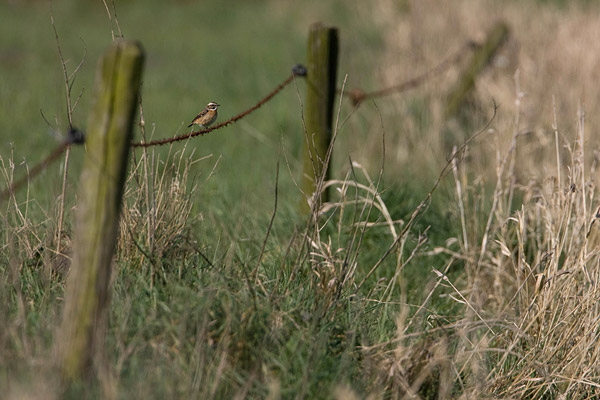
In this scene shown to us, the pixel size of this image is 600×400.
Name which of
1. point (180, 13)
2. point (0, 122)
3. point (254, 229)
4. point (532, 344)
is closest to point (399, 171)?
point (254, 229)

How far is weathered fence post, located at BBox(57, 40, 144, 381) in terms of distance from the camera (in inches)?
93.2

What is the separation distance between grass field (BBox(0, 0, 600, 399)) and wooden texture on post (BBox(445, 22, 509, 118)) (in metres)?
0.17

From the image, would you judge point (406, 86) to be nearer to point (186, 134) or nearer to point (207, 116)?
point (207, 116)

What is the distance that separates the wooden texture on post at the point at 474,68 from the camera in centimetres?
707

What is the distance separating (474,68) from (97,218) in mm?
5366

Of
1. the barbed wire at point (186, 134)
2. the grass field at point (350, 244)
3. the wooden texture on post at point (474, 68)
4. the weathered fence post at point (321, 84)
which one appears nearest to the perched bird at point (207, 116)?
the barbed wire at point (186, 134)

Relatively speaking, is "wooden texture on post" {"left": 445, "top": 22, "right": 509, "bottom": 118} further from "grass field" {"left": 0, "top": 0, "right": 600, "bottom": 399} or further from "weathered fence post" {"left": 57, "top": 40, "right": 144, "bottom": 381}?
"weathered fence post" {"left": 57, "top": 40, "right": 144, "bottom": 381}

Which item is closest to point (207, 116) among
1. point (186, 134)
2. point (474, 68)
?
point (186, 134)

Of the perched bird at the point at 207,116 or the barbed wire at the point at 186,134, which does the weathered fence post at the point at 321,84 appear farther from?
the perched bird at the point at 207,116

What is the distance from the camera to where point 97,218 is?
2.39 metres

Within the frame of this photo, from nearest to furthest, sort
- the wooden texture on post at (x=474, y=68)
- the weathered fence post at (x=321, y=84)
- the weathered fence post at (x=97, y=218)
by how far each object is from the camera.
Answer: the weathered fence post at (x=97, y=218) → the weathered fence post at (x=321, y=84) → the wooden texture on post at (x=474, y=68)

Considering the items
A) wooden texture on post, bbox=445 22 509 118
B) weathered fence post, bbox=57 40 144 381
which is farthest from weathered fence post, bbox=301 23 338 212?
wooden texture on post, bbox=445 22 509 118

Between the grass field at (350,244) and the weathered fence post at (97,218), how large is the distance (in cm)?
8

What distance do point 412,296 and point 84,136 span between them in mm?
2122
